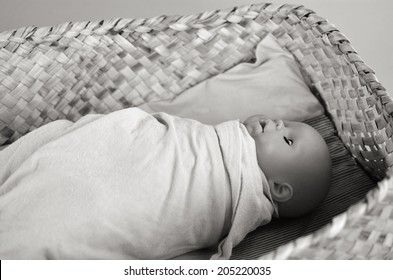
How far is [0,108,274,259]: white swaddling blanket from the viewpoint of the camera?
0.82m

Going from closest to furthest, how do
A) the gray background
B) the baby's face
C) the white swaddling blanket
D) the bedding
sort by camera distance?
the white swaddling blanket → the baby's face → the bedding → the gray background

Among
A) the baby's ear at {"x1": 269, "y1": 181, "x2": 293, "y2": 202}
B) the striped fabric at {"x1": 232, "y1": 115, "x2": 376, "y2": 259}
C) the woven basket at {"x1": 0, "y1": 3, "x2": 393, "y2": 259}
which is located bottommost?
the striped fabric at {"x1": 232, "y1": 115, "x2": 376, "y2": 259}

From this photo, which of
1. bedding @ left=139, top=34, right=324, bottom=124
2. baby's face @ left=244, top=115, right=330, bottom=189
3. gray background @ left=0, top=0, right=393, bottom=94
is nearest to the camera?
baby's face @ left=244, top=115, right=330, bottom=189

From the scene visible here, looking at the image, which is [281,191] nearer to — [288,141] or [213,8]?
[288,141]

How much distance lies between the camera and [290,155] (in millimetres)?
958

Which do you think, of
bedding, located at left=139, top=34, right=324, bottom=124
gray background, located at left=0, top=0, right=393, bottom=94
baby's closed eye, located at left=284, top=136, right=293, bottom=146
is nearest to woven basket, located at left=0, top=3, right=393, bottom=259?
bedding, located at left=139, top=34, right=324, bottom=124

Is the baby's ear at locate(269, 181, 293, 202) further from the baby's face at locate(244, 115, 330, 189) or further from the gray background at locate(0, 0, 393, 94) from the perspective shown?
the gray background at locate(0, 0, 393, 94)

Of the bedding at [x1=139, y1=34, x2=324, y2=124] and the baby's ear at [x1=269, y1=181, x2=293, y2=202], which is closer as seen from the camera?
the baby's ear at [x1=269, y1=181, x2=293, y2=202]

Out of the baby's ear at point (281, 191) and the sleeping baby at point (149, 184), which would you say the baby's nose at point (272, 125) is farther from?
the baby's ear at point (281, 191)

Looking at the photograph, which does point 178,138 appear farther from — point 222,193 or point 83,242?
point 83,242

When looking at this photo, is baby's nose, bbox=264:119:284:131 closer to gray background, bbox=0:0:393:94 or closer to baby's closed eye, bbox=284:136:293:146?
baby's closed eye, bbox=284:136:293:146

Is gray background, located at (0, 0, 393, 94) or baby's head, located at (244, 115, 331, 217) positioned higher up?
gray background, located at (0, 0, 393, 94)

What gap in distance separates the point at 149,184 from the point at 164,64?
1.22 ft

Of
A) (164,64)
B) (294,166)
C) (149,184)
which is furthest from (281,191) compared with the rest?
(164,64)
